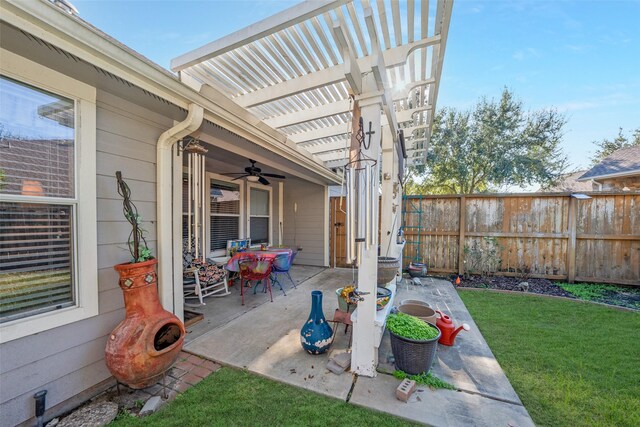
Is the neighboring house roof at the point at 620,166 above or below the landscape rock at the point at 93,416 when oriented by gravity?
above

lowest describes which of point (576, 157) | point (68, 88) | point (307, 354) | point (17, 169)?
point (307, 354)

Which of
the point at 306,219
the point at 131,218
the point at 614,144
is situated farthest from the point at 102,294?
the point at 614,144

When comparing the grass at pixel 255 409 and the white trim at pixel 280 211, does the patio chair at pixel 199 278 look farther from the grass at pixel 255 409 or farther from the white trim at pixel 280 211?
the white trim at pixel 280 211

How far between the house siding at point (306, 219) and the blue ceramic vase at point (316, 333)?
4.18 metres

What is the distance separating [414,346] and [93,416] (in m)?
2.31

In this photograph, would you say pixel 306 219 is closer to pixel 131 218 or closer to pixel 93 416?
pixel 131 218

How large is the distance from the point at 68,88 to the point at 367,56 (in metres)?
2.30

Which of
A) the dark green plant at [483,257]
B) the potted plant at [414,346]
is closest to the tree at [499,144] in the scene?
the dark green plant at [483,257]

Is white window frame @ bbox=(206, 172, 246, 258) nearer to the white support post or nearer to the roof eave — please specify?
the white support post

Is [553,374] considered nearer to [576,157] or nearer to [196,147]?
[196,147]

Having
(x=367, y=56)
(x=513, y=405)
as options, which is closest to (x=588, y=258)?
(x=513, y=405)

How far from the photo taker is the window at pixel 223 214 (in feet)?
16.0

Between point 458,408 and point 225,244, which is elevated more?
point 225,244

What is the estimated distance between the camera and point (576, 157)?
9.95 meters
